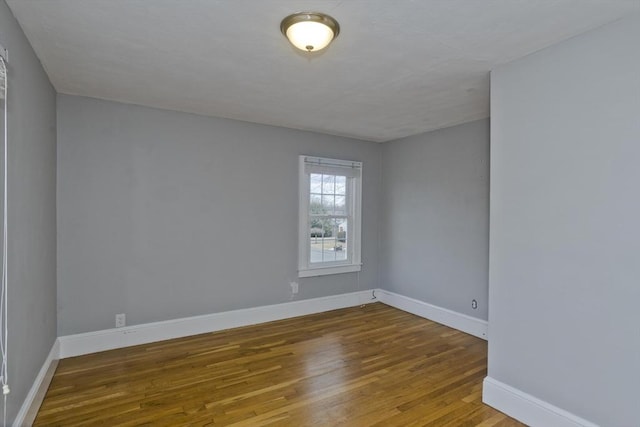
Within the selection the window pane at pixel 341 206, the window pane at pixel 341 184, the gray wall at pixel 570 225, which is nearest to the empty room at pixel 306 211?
the gray wall at pixel 570 225

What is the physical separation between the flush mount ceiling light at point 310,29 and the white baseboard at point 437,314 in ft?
11.2

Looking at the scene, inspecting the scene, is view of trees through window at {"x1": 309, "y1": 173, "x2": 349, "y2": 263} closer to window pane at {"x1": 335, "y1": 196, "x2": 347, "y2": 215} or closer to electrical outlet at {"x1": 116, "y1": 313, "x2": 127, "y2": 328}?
window pane at {"x1": 335, "y1": 196, "x2": 347, "y2": 215}

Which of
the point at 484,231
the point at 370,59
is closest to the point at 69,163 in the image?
the point at 370,59

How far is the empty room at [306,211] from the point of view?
6.24 feet

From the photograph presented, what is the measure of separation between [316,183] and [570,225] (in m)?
3.10

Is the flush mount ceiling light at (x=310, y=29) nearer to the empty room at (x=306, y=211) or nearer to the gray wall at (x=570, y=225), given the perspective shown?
the empty room at (x=306, y=211)

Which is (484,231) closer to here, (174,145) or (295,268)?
(295,268)

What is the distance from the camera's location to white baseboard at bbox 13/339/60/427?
2.02 meters

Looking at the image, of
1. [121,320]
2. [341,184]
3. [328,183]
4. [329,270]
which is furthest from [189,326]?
[341,184]

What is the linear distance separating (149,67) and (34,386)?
7.94ft

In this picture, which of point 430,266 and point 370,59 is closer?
point 370,59

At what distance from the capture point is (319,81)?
2.83 m

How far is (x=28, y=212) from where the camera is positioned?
7.21 feet

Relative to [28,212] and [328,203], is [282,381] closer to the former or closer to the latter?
[28,212]
